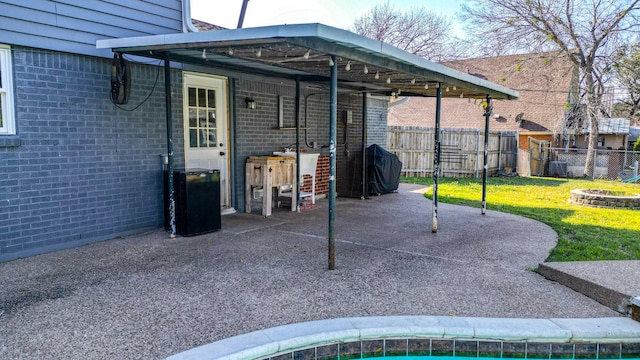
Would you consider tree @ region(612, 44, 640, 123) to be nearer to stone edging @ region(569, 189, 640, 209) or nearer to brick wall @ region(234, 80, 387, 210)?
stone edging @ region(569, 189, 640, 209)

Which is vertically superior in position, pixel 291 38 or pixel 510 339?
pixel 291 38

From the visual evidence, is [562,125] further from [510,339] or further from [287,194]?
[510,339]

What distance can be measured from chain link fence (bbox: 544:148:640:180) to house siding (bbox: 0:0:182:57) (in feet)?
49.7

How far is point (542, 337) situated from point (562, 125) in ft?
56.8

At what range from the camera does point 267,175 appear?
712 centimetres

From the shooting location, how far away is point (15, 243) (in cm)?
475

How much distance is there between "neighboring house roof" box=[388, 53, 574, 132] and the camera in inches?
707

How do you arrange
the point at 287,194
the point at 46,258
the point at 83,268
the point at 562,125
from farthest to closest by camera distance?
1. the point at 562,125
2. the point at 287,194
3. the point at 46,258
4. the point at 83,268

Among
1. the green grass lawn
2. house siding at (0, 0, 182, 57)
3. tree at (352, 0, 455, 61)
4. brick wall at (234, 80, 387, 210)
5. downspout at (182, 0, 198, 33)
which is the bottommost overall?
the green grass lawn

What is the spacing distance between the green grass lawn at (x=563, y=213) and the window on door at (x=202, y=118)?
16.6 ft

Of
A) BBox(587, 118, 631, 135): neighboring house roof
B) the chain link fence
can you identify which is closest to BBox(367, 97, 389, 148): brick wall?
the chain link fence

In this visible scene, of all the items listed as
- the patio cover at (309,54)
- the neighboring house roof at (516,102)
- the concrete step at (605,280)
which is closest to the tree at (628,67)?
the neighboring house roof at (516,102)

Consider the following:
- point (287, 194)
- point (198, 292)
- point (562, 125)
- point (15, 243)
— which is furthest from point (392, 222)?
point (562, 125)

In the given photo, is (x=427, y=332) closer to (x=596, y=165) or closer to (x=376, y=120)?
(x=376, y=120)
